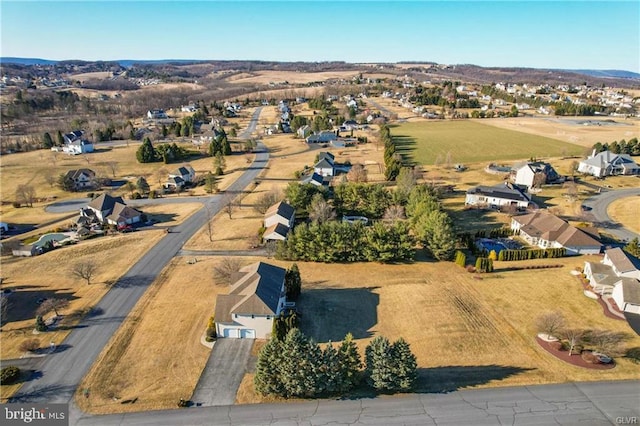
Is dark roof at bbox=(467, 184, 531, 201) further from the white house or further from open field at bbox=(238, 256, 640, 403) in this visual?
open field at bbox=(238, 256, 640, 403)

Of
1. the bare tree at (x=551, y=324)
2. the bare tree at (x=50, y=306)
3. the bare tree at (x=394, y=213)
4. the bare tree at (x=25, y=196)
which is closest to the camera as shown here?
the bare tree at (x=551, y=324)

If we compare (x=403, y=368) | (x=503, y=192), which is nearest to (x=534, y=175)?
(x=503, y=192)

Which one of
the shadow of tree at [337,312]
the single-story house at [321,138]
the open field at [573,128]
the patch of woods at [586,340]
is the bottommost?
the shadow of tree at [337,312]

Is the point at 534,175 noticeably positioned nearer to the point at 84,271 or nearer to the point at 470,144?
the point at 470,144

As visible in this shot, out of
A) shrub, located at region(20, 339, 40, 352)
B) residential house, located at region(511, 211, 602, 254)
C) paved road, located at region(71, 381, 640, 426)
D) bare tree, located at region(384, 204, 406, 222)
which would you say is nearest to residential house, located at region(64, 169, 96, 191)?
shrub, located at region(20, 339, 40, 352)

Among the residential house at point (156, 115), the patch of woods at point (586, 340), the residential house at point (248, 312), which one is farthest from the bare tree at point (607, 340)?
the residential house at point (156, 115)

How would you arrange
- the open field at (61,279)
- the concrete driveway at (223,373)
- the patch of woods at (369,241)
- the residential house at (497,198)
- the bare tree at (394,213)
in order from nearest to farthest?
the concrete driveway at (223,373) → the open field at (61,279) → the patch of woods at (369,241) → the bare tree at (394,213) → the residential house at (497,198)

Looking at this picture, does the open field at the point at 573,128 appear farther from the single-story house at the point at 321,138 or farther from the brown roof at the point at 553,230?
the brown roof at the point at 553,230

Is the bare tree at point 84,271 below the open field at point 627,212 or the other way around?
below
